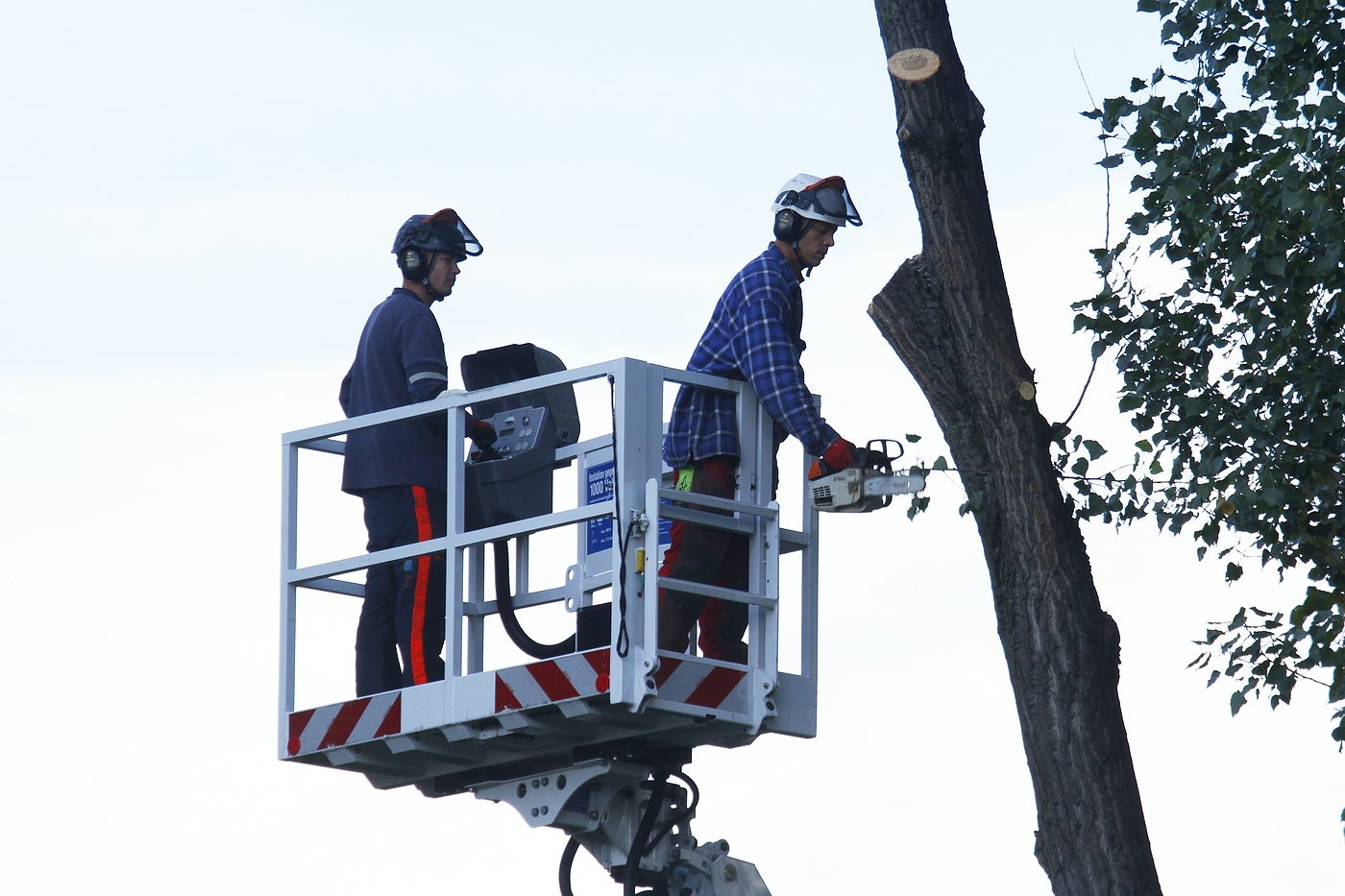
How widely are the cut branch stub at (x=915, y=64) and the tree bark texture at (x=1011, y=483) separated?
3 cm

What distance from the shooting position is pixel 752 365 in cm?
865

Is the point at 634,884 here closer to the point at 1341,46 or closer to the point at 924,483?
the point at 924,483

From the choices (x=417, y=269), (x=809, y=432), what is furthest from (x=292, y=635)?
(x=809, y=432)

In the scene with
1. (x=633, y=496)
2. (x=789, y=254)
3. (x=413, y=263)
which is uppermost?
(x=413, y=263)

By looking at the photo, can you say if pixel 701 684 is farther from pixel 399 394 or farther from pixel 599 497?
pixel 399 394

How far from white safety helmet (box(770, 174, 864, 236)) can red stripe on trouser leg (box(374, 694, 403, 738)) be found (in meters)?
2.61

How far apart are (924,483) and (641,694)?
4.56ft

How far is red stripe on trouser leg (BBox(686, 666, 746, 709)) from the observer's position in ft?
27.6

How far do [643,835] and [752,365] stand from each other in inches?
81.7

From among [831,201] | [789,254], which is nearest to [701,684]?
[789,254]

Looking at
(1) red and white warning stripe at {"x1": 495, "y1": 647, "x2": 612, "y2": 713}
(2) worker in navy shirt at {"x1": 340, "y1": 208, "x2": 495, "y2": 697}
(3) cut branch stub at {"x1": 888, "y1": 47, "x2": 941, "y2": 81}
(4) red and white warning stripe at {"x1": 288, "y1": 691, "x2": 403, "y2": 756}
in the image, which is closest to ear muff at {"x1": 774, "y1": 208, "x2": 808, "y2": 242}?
(3) cut branch stub at {"x1": 888, "y1": 47, "x2": 941, "y2": 81}

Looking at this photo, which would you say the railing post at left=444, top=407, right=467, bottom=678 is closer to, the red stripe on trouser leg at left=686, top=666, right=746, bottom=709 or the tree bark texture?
the red stripe on trouser leg at left=686, top=666, right=746, bottom=709

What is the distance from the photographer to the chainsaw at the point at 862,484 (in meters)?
8.41

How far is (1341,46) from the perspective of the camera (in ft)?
28.9
